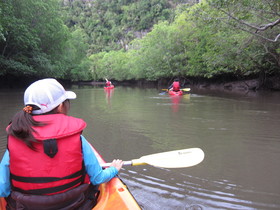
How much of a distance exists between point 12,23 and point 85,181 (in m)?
18.8

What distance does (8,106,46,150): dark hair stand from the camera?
161cm

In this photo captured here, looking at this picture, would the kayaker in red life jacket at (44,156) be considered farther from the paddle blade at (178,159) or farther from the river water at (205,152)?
the river water at (205,152)

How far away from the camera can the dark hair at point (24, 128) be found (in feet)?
5.29

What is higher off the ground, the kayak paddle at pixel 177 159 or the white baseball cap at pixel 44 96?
the white baseball cap at pixel 44 96

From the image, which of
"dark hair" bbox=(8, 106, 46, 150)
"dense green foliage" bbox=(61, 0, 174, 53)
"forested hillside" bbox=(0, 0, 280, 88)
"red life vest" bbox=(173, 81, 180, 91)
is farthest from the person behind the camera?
"dense green foliage" bbox=(61, 0, 174, 53)

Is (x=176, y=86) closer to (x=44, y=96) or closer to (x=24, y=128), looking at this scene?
(x=44, y=96)

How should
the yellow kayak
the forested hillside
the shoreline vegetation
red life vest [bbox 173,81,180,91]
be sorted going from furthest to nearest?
the shoreline vegetation, red life vest [bbox 173,81,180,91], the forested hillside, the yellow kayak

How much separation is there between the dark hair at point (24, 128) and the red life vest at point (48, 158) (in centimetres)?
3

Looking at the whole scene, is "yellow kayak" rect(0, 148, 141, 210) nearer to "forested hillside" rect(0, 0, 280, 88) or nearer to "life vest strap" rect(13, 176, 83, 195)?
"life vest strap" rect(13, 176, 83, 195)

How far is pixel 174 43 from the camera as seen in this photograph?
30953mm

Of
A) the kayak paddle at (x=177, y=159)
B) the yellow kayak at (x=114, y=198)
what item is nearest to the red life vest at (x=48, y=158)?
the yellow kayak at (x=114, y=198)

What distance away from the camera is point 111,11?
116375 millimetres

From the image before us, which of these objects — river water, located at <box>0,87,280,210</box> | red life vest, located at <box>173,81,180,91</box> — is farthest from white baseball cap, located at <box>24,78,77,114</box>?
red life vest, located at <box>173,81,180,91</box>

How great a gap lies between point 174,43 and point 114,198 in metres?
30.3
